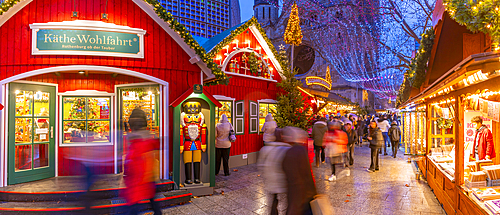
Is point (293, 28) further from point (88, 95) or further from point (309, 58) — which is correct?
point (309, 58)

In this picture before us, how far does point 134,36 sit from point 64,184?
3.75 metres

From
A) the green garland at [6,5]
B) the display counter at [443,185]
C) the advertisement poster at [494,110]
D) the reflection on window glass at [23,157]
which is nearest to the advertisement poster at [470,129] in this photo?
the display counter at [443,185]

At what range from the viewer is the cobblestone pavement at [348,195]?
5.39 meters

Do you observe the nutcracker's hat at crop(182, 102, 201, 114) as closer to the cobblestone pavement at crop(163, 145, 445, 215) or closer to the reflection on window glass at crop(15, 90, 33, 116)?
the cobblestone pavement at crop(163, 145, 445, 215)

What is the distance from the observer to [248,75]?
10.4 metres

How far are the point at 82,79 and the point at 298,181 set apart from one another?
257 inches

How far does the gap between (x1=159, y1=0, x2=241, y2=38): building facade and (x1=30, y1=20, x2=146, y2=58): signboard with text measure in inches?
1520

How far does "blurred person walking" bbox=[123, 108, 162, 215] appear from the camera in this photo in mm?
3857

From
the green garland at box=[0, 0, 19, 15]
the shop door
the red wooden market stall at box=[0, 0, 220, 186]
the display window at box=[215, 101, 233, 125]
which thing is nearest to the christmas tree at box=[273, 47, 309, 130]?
the display window at box=[215, 101, 233, 125]

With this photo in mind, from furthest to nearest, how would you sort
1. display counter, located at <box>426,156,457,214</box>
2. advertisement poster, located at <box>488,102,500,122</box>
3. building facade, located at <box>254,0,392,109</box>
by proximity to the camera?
building facade, located at <box>254,0,392,109</box> → display counter, located at <box>426,156,457,214</box> → advertisement poster, located at <box>488,102,500,122</box>

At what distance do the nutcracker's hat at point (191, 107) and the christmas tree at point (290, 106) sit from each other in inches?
211

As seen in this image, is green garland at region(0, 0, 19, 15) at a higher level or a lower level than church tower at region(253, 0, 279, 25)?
lower

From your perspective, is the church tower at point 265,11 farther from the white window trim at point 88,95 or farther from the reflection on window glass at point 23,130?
the reflection on window glass at point 23,130

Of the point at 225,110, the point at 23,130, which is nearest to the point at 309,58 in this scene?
the point at 225,110
